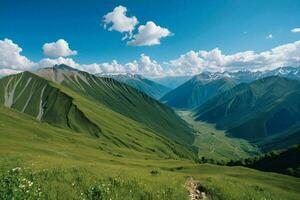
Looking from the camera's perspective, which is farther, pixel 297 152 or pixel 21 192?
pixel 297 152

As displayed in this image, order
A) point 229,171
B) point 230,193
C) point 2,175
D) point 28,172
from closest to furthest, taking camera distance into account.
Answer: point 2,175 → point 28,172 → point 230,193 → point 229,171

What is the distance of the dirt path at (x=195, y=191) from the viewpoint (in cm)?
2512

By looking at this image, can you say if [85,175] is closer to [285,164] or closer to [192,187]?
[192,187]

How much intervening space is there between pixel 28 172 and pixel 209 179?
1556 cm

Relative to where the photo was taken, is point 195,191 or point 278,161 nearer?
point 195,191

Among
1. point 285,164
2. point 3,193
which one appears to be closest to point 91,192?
point 3,193

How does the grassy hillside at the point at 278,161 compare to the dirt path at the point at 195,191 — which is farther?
the grassy hillside at the point at 278,161

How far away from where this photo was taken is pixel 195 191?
26031mm

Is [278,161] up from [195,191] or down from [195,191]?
down

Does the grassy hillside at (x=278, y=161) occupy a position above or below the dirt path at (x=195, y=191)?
below

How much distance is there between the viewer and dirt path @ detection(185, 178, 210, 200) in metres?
25.1

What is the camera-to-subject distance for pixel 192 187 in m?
26.7

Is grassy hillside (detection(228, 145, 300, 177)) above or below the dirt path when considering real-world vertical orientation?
below

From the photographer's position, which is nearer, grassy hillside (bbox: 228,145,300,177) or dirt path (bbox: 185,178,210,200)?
dirt path (bbox: 185,178,210,200)
